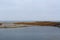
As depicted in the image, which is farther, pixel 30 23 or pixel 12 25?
pixel 30 23

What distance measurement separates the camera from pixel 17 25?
78.2 feet

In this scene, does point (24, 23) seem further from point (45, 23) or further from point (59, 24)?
point (59, 24)

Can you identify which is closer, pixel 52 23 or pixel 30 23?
pixel 52 23

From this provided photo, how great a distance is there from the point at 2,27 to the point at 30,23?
19.0 ft

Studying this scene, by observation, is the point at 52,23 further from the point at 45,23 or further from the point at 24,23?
the point at 24,23

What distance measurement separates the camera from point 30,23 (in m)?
25.6

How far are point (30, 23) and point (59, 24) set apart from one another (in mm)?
5858

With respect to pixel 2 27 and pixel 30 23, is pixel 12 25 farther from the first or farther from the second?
pixel 30 23

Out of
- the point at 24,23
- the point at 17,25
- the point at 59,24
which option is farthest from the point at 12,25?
the point at 59,24

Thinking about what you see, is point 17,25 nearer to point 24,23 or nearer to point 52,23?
point 24,23

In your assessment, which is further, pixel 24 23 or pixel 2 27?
pixel 24 23

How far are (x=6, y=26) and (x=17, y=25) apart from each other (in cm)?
215

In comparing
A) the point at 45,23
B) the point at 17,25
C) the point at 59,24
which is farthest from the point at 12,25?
the point at 59,24

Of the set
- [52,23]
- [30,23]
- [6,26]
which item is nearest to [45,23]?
[52,23]
